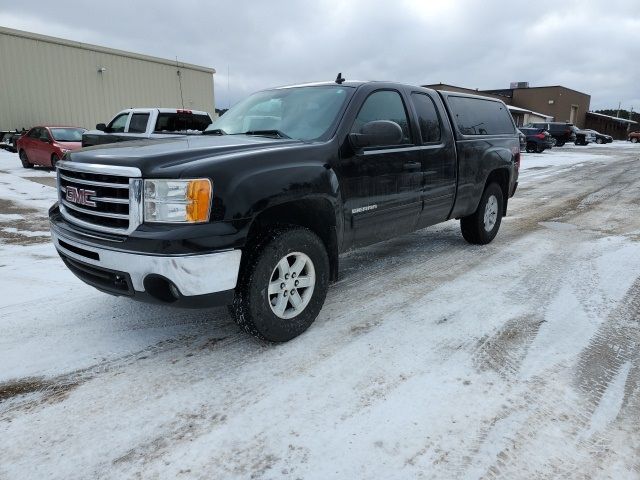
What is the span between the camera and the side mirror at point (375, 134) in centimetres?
344

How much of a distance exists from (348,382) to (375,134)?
1.80 meters

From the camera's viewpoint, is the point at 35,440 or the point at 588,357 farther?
the point at 588,357

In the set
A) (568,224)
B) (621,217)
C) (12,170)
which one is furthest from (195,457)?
(12,170)

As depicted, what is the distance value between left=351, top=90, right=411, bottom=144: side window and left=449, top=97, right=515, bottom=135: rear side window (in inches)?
41.8

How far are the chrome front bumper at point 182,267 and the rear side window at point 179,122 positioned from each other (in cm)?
822

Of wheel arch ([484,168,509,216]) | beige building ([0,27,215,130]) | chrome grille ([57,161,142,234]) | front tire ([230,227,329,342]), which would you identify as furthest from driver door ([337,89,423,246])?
beige building ([0,27,215,130])

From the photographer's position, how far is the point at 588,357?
304cm

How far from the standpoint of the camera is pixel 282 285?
3154 mm

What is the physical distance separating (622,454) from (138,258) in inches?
105

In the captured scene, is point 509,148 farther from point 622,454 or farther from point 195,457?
point 195,457

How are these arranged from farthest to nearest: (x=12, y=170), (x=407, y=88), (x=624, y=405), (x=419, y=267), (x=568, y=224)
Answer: (x=12, y=170) < (x=568, y=224) < (x=419, y=267) < (x=407, y=88) < (x=624, y=405)

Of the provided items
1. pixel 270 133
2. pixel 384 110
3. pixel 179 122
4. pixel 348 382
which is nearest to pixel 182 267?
pixel 348 382

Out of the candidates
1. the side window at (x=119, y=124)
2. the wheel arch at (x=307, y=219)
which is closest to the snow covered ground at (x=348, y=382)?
the wheel arch at (x=307, y=219)

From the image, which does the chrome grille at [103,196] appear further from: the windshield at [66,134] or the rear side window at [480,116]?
the windshield at [66,134]
